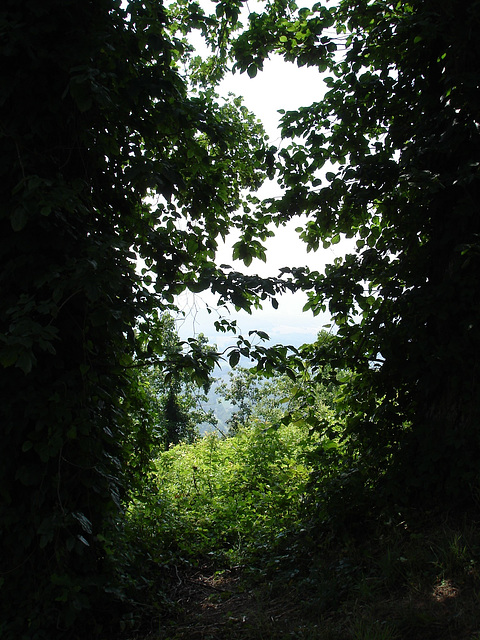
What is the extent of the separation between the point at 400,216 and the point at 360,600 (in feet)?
10.7

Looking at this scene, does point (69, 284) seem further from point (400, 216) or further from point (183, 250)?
point (400, 216)

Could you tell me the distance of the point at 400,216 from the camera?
426 cm

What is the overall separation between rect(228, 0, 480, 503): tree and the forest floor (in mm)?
580

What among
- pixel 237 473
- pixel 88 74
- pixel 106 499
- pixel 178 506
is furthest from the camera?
pixel 237 473

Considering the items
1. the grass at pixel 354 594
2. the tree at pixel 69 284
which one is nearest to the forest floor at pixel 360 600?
the grass at pixel 354 594

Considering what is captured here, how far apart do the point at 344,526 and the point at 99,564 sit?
206 centimetres

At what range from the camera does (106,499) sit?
3.11 m

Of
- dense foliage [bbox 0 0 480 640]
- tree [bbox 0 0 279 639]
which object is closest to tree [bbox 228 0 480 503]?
dense foliage [bbox 0 0 480 640]

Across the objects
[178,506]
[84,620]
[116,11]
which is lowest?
[84,620]

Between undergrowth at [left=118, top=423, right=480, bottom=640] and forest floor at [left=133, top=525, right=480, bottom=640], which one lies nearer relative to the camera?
forest floor at [left=133, top=525, right=480, bottom=640]

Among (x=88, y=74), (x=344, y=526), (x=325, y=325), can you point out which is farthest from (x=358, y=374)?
(x=88, y=74)

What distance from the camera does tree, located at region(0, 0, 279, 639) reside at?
8.52ft

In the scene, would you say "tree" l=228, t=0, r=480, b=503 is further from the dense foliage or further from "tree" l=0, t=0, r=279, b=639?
"tree" l=0, t=0, r=279, b=639

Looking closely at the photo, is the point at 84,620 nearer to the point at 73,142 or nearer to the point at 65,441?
the point at 65,441
